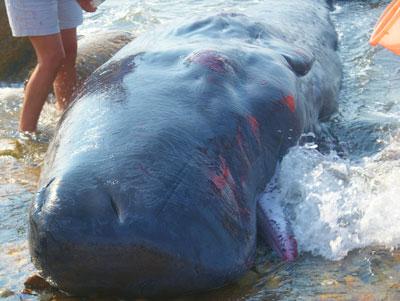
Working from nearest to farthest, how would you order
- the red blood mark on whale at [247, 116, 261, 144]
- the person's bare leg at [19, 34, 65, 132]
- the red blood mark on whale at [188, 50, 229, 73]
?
the red blood mark on whale at [247, 116, 261, 144] → the red blood mark on whale at [188, 50, 229, 73] → the person's bare leg at [19, 34, 65, 132]

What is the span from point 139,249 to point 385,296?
42.0 inches

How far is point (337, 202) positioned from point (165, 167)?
44.6 inches

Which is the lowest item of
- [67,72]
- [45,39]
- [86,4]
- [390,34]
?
[67,72]

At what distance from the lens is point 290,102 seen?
4352 millimetres

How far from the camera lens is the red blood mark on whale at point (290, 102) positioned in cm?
429

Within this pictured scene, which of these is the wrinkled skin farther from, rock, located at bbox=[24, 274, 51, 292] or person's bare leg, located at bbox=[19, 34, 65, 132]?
person's bare leg, located at bbox=[19, 34, 65, 132]

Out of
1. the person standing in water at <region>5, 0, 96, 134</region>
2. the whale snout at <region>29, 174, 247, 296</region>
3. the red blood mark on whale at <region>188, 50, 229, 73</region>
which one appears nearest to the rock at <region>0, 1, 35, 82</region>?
the person standing in water at <region>5, 0, 96, 134</region>

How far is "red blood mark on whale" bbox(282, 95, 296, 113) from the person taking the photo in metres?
4.29

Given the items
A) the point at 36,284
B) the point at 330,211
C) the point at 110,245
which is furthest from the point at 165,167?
the point at 330,211

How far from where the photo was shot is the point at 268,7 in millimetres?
6969

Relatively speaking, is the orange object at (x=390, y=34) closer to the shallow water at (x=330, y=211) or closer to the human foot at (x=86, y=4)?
the shallow water at (x=330, y=211)

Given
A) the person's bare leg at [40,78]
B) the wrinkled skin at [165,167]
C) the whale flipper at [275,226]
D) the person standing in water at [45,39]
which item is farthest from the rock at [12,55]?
the whale flipper at [275,226]

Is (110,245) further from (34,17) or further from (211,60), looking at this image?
(34,17)

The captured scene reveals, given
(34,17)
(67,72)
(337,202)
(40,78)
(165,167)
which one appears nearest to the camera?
(165,167)
